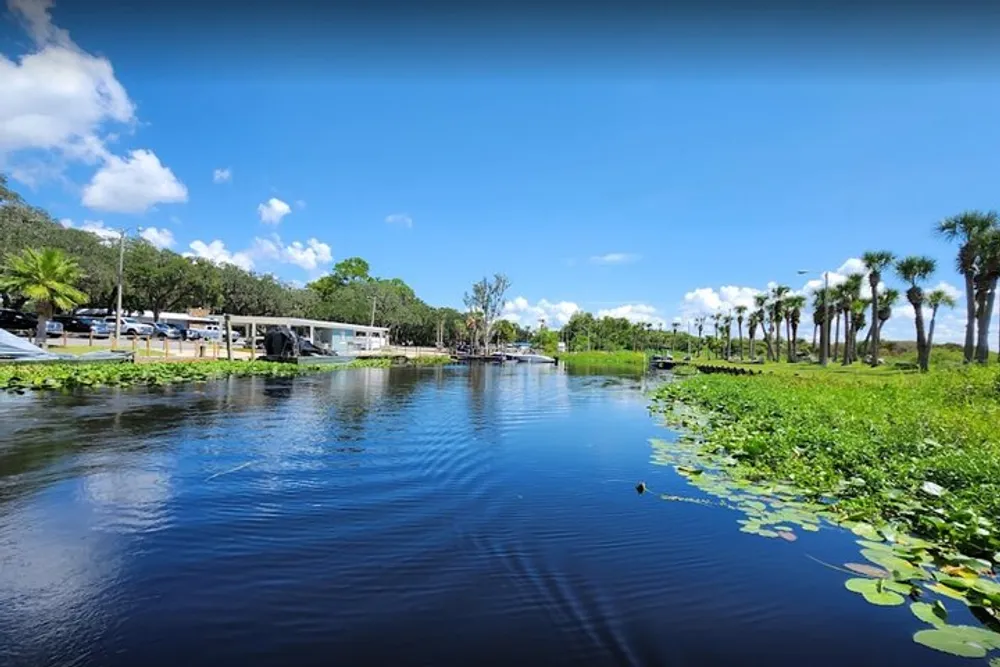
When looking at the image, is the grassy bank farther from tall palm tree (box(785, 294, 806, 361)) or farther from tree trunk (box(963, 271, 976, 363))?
tall palm tree (box(785, 294, 806, 361))

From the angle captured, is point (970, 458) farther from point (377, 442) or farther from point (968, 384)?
point (968, 384)

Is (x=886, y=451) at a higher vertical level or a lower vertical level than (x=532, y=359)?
higher

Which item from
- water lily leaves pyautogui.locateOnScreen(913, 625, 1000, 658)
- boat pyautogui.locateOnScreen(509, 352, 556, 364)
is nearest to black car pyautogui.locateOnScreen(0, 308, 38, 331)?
water lily leaves pyautogui.locateOnScreen(913, 625, 1000, 658)

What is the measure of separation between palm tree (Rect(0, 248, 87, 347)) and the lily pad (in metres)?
36.7

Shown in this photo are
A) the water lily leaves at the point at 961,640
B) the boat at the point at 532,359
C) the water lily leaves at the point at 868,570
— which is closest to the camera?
the water lily leaves at the point at 961,640

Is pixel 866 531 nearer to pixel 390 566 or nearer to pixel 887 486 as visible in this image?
pixel 887 486

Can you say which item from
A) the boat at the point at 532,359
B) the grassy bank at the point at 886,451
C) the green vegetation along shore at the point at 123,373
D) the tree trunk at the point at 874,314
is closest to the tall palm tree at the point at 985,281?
the tree trunk at the point at 874,314

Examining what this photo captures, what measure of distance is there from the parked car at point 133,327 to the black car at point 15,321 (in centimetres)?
614

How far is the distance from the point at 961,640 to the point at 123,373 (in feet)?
87.6

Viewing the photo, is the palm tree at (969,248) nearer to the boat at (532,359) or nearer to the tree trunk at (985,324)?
the tree trunk at (985,324)

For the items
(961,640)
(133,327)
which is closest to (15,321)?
(133,327)

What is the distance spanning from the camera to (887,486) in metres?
7.86

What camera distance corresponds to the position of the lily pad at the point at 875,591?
15.8 feet

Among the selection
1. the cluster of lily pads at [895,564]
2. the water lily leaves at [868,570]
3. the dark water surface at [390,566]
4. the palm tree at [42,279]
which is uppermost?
the palm tree at [42,279]
